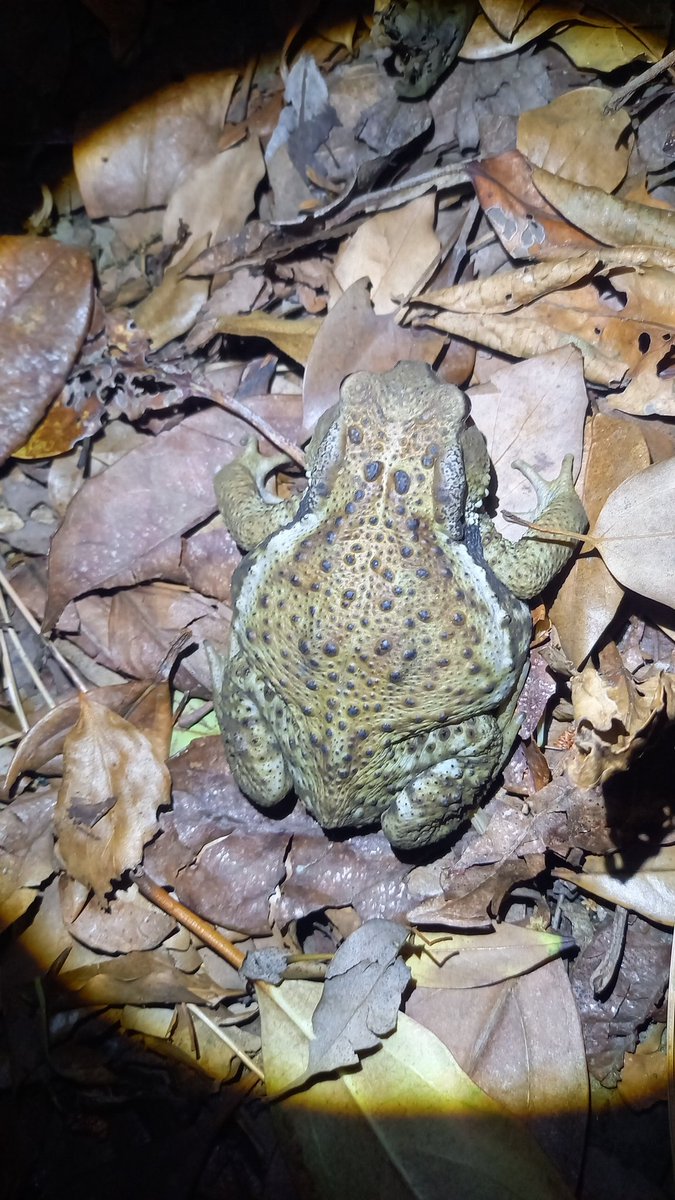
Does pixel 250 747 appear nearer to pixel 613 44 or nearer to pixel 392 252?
pixel 392 252

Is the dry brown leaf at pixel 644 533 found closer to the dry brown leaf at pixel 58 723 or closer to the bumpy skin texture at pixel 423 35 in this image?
the dry brown leaf at pixel 58 723

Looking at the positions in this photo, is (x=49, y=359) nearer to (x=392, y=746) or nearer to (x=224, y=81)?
(x=224, y=81)

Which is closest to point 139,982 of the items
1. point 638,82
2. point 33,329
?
point 33,329

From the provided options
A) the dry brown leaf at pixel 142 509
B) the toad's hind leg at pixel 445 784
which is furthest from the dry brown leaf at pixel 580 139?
the toad's hind leg at pixel 445 784

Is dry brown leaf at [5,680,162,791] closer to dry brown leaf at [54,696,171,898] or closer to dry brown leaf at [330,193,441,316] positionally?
dry brown leaf at [54,696,171,898]

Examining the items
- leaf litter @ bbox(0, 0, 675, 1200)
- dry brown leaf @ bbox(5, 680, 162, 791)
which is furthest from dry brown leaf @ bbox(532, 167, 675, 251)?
dry brown leaf @ bbox(5, 680, 162, 791)

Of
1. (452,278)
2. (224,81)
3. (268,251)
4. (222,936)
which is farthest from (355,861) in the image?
(224,81)

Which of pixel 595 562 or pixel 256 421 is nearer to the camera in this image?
pixel 595 562
